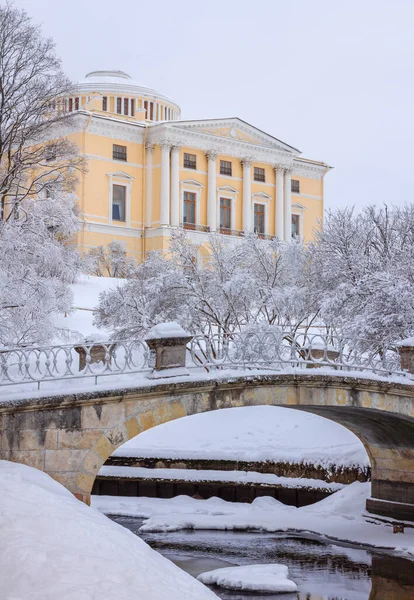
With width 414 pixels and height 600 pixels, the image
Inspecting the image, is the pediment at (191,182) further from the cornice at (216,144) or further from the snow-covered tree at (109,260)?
the snow-covered tree at (109,260)

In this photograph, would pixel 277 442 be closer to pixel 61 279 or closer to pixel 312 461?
pixel 312 461

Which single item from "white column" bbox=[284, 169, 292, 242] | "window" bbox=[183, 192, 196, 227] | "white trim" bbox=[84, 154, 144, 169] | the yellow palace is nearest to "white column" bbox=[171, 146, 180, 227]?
the yellow palace

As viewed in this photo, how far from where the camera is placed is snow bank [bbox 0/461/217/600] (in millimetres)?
8734

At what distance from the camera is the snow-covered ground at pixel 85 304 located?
1390 inches

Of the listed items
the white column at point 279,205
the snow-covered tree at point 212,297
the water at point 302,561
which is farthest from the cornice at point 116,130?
the water at point 302,561

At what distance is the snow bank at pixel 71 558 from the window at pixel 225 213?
156 ft

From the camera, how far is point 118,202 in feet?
180

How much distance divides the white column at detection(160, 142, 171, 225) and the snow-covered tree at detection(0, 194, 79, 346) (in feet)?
102

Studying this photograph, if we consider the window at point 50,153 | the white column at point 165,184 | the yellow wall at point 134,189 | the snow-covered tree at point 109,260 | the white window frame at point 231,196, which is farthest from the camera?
the white window frame at point 231,196

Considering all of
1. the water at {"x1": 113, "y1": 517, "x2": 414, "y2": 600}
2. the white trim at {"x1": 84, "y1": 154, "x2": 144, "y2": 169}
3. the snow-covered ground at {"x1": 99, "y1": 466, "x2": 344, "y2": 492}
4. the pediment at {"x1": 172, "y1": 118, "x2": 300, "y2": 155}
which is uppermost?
the pediment at {"x1": 172, "y1": 118, "x2": 300, "y2": 155}

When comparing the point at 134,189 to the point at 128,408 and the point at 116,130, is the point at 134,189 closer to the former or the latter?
the point at 116,130

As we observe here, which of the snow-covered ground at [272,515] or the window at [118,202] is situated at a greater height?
the window at [118,202]

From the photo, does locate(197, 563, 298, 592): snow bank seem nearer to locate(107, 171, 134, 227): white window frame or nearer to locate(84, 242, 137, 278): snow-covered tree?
locate(84, 242, 137, 278): snow-covered tree

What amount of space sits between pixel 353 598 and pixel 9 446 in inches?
229
